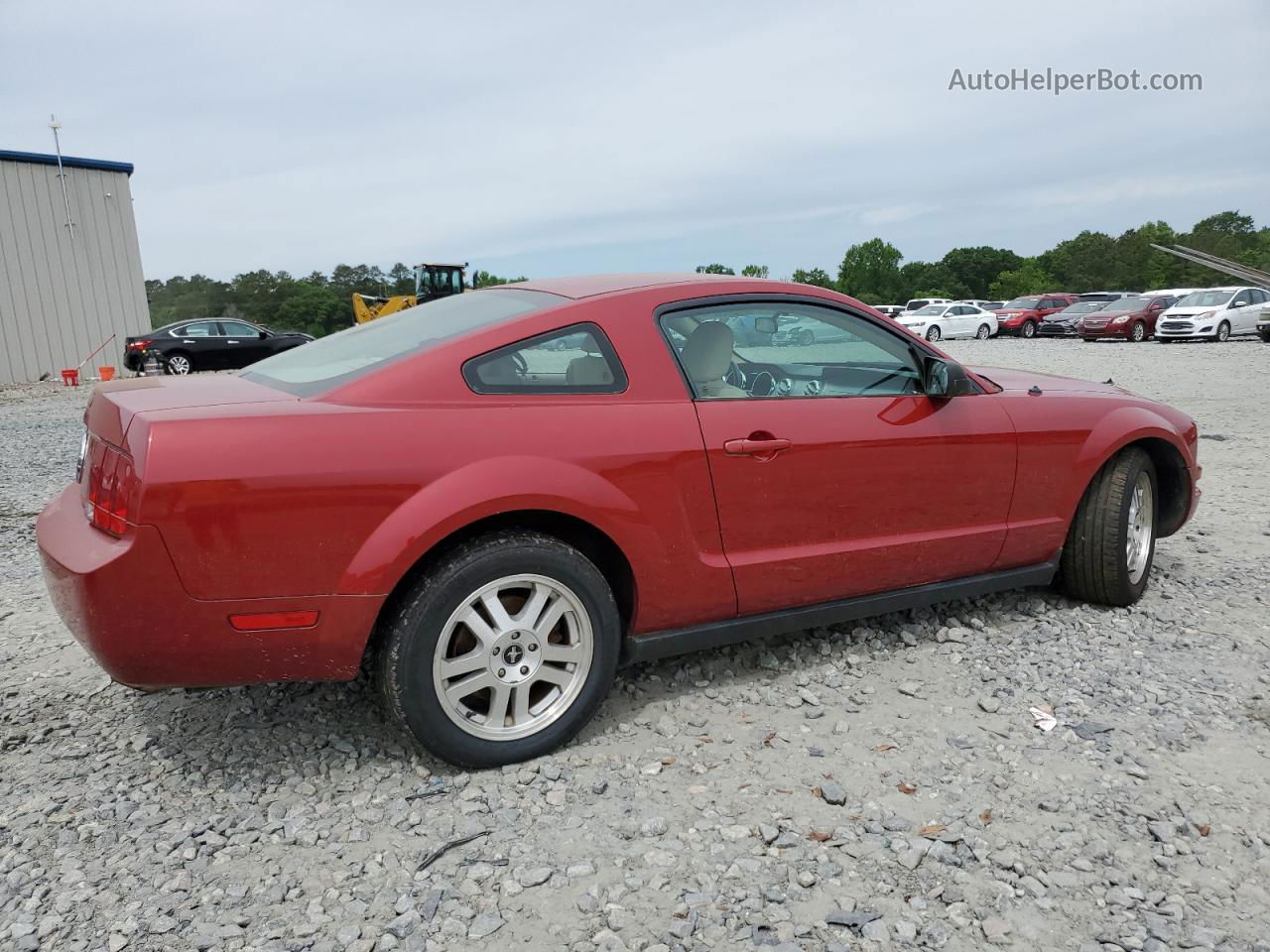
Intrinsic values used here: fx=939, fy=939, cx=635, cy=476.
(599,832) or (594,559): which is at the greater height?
(594,559)

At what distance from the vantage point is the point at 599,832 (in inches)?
103

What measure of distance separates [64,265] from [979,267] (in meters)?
116

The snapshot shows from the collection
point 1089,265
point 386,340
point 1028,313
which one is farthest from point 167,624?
point 1089,265

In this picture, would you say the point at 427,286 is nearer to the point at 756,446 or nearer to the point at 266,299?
the point at 756,446

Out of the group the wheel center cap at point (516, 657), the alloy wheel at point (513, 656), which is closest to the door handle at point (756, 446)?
the alloy wheel at point (513, 656)

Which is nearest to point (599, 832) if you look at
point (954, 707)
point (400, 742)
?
point (400, 742)

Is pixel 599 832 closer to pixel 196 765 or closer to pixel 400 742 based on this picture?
pixel 400 742

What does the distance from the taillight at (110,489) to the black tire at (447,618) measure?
2.56 ft

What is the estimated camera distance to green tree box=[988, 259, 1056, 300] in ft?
357

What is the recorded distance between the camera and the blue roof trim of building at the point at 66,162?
22.3 m

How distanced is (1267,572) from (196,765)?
494 cm

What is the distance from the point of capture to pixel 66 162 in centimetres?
2339

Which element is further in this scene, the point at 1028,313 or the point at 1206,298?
the point at 1028,313

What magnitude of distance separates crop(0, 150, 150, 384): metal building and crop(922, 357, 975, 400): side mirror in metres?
24.9
